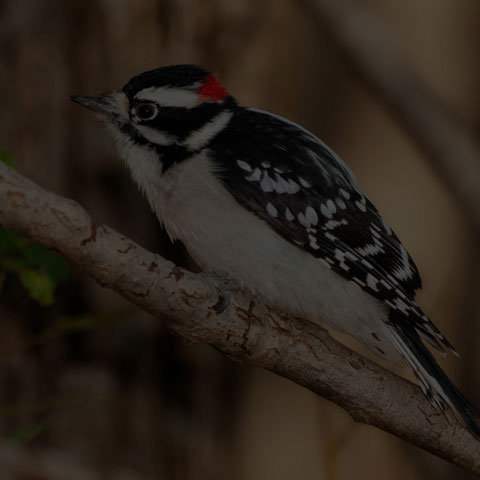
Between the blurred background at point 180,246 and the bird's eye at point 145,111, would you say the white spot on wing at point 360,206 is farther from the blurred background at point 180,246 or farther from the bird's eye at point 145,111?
the blurred background at point 180,246

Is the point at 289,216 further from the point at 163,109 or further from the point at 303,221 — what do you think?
the point at 163,109

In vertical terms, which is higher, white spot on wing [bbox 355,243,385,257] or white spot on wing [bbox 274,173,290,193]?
white spot on wing [bbox 355,243,385,257]

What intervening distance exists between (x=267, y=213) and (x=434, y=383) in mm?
811

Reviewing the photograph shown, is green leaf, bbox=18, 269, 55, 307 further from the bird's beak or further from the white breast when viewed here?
the bird's beak

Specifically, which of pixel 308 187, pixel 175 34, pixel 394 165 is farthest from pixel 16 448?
pixel 394 165

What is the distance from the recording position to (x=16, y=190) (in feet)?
6.81

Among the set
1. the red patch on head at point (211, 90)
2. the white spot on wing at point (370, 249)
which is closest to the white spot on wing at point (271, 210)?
the white spot on wing at point (370, 249)

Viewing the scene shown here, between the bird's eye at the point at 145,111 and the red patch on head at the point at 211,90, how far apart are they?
19cm

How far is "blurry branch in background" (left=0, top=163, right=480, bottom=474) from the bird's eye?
789 mm

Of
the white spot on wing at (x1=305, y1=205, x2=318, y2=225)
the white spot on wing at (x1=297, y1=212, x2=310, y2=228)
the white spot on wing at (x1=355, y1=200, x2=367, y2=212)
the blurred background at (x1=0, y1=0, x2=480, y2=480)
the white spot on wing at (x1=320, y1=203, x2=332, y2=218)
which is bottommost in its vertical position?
the blurred background at (x1=0, y1=0, x2=480, y2=480)

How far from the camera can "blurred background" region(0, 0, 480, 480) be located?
4.19 m

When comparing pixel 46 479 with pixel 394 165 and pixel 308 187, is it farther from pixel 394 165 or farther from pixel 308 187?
pixel 394 165

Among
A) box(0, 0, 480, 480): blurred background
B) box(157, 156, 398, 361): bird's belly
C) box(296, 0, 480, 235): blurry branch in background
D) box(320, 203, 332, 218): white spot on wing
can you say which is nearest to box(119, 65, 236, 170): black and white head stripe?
box(157, 156, 398, 361): bird's belly

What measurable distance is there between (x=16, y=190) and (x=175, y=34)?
241 centimetres
